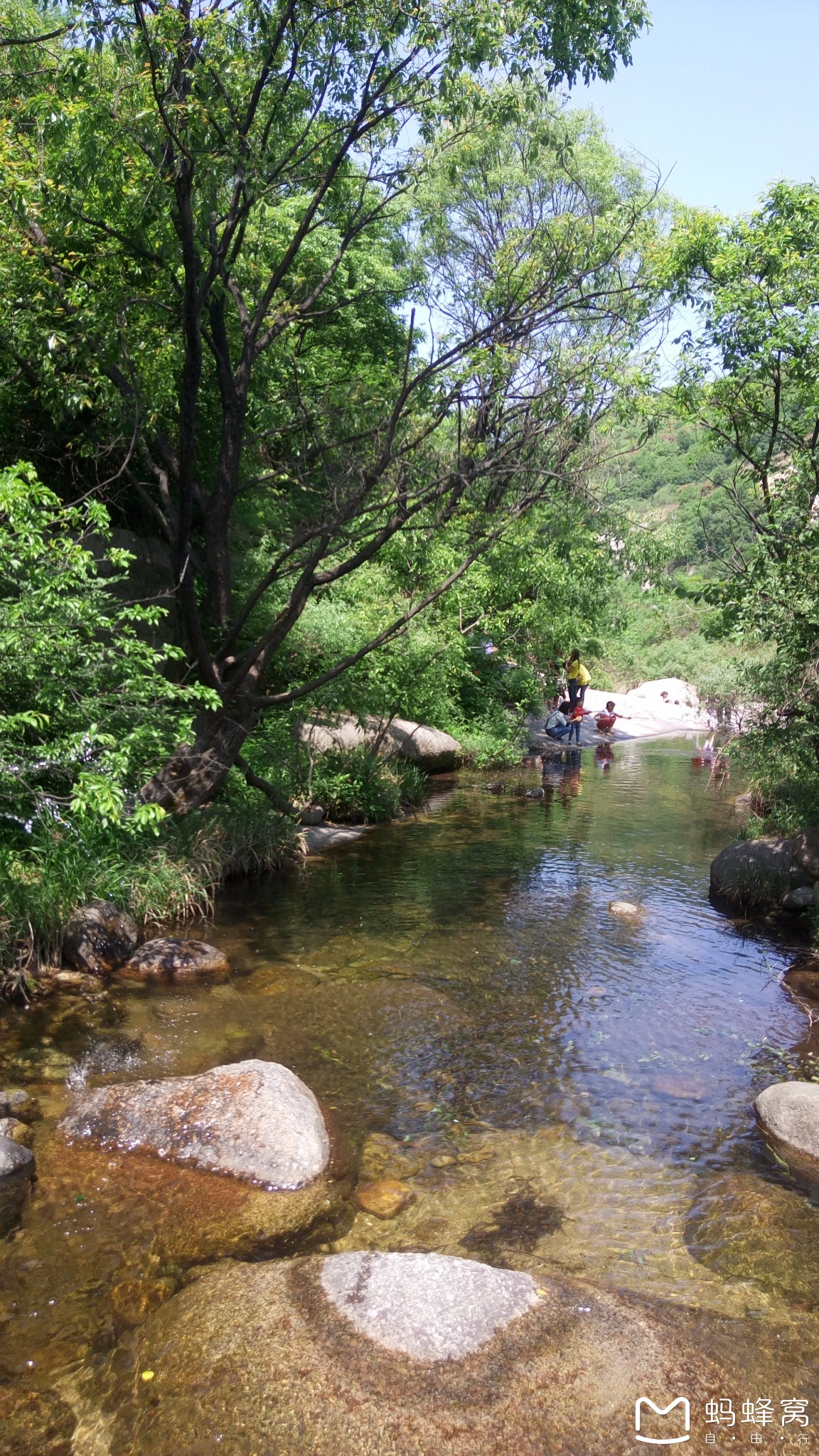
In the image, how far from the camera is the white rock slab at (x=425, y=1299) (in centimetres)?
396

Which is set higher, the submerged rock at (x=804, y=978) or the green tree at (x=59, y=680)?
the green tree at (x=59, y=680)

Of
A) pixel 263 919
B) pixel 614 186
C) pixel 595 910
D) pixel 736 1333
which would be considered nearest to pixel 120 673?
pixel 263 919

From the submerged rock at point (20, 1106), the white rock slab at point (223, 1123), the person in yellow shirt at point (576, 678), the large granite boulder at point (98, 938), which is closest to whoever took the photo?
the white rock slab at point (223, 1123)

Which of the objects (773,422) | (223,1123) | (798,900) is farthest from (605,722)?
(223,1123)

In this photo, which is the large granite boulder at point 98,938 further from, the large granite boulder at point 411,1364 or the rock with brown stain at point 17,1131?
the large granite boulder at point 411,1364

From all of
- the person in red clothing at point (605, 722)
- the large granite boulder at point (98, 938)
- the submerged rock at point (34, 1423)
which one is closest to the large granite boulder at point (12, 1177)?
the submerged rock at point (34, 1423)

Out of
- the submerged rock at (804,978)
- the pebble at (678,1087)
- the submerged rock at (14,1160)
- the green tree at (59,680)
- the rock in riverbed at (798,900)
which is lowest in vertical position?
the submerged rock at (14,1160)

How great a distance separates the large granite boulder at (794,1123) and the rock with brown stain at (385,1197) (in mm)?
2292

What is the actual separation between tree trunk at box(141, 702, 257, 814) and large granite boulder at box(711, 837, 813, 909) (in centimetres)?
565

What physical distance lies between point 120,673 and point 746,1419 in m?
6.74

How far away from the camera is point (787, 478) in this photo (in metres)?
11.2

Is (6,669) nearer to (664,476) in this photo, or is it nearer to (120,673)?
(120,673)

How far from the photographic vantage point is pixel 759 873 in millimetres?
10727

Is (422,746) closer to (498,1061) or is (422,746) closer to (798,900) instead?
(798,900)
